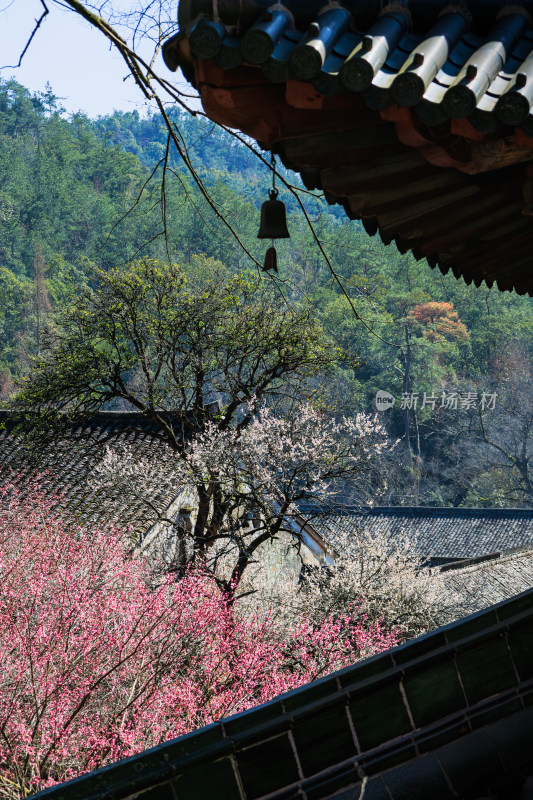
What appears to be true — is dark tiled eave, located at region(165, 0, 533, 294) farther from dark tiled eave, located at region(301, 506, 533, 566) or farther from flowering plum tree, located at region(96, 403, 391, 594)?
dark tiled eave, located at region(301, 506, 533, 566)

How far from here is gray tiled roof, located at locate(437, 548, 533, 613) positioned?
17781 millimetres

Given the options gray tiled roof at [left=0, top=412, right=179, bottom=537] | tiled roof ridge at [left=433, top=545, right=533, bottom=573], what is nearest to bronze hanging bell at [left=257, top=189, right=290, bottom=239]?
gray tiled roof at [left=0, top=412, right=179, bottom=537]

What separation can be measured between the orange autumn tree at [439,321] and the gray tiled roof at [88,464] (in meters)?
34.2

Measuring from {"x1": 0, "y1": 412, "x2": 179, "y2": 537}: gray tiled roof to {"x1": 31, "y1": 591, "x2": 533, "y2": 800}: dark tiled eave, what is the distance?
1115cm

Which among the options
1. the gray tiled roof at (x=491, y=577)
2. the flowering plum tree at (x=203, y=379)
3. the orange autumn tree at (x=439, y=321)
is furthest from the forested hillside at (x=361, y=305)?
the flowering plum tree at (x=203, y=379)

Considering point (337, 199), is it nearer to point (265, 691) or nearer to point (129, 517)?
point (265, 691)

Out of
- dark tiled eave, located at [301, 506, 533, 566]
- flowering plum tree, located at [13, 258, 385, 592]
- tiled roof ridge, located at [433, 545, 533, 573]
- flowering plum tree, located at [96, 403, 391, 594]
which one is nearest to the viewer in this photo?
flowering plum tree, located at [96, 403, 391, 594]

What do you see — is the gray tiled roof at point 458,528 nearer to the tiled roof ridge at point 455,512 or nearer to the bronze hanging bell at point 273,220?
the tiled roof ridge at point 455,512

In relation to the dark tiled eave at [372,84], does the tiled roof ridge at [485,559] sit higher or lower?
lower

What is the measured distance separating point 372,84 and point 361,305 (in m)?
44.8

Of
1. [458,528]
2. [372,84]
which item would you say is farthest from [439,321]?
[372,84]

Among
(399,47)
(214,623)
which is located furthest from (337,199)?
(214,623)

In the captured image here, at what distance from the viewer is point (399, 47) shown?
169 cm

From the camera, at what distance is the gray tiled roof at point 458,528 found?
1078 inches
